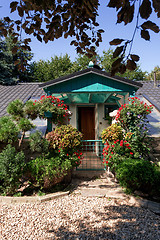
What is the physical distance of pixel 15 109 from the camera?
4691 millimetres

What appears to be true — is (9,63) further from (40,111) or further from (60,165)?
(60,165)

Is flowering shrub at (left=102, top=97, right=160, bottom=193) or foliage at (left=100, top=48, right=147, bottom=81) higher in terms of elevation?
foliage at (left=100, top=48, right=147, bottom=81)

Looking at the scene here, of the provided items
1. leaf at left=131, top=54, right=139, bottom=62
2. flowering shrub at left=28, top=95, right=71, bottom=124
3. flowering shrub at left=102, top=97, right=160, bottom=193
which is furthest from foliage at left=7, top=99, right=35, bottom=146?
leaf at left=131, top=54, right=139, bottom=62

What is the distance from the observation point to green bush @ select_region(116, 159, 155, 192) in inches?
152

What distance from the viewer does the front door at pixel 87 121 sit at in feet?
29.4

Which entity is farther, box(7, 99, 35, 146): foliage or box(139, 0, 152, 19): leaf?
box(7, 99, 35, 146): foliage

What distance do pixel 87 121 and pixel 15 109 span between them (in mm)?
4953

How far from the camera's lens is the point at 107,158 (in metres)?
4.88

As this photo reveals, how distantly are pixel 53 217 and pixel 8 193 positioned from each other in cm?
156

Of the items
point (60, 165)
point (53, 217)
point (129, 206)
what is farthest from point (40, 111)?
point (129, 206)

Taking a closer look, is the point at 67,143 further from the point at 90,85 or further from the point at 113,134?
the point at 90,85

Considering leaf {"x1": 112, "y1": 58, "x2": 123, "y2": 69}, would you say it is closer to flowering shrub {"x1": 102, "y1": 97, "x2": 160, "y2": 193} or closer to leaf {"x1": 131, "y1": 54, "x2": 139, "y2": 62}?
leaf {"x1": 131, "y1": 54, "x2": 139, "y2": 62}

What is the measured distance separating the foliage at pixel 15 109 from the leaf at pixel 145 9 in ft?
13.8

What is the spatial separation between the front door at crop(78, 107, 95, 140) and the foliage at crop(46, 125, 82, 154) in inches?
159
